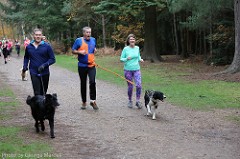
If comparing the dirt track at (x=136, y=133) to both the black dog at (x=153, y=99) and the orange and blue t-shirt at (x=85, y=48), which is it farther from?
the orange and blue t-shirt at (x=85, y=48)

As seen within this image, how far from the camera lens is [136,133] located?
7504 mm

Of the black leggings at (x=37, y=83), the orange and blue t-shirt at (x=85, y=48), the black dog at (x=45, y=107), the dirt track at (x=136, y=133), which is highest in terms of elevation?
the orange and blue t-shirt at (x=85, y=48)

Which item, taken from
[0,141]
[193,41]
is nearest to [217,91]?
[0,141]

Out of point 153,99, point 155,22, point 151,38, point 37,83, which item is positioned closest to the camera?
point 37,83

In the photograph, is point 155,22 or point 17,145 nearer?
point 17,145

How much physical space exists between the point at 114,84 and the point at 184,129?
796 centimetres

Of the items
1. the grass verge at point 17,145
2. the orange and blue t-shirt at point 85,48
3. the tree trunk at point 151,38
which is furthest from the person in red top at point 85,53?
the tree trunk at point 151,38

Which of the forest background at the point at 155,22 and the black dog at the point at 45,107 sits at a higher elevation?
the forest background at the point at 155,22

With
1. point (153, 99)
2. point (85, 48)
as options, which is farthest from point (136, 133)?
point (85, 48)

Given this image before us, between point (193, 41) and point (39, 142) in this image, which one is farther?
point (193, 41)

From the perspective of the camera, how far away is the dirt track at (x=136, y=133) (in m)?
6.21

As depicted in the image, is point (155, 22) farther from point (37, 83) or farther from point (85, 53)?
point (37, 83)

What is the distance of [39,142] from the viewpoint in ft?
21.8

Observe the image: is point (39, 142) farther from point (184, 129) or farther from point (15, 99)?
point (15, 99)
